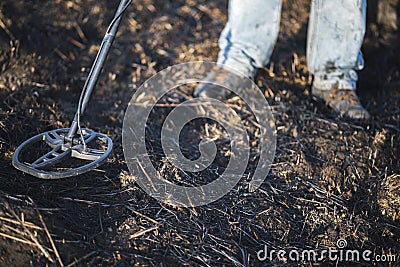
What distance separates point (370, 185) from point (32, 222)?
143 centimetres

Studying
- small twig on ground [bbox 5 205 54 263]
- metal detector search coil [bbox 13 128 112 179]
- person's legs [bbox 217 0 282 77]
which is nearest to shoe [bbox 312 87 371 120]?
person's legs [bbox 217 0 282 77]

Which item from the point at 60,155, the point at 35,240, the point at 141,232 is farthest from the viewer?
the point at 60,155

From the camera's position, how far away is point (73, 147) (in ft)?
6.59

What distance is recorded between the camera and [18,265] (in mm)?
1637

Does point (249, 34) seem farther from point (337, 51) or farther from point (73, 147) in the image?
point (73, 147)

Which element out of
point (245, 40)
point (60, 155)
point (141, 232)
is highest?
point (245, 40)

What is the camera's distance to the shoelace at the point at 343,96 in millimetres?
2725

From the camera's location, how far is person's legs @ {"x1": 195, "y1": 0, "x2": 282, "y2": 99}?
107 inches

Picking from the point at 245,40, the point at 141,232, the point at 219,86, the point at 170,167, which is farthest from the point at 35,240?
the point at 245,40

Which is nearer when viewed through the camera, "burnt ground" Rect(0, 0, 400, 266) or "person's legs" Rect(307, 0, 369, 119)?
"burnt ground" Rect(0, 0, 400, 266)

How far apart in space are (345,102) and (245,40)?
2.16 ft

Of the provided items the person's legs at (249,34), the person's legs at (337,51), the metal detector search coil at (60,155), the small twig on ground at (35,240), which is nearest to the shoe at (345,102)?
the person's legs at (337,51)

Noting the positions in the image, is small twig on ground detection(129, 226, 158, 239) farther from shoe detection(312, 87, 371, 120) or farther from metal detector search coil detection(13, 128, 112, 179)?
shoe detection(312, 87, 371, 120)

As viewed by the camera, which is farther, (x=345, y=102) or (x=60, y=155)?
(x=345, y=102)
